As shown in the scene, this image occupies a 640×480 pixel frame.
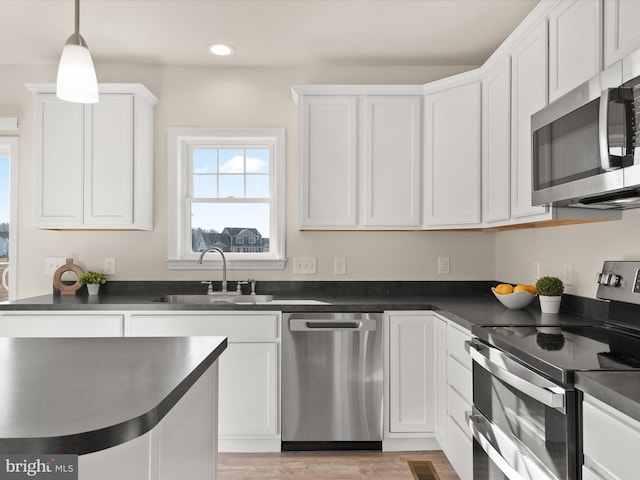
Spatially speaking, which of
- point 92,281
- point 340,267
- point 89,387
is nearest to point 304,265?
point 340,267

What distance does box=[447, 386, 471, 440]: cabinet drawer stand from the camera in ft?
7.10

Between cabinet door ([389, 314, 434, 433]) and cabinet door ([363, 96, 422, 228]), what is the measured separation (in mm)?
689

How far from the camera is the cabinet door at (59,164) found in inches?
120

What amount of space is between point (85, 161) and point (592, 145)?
289cm

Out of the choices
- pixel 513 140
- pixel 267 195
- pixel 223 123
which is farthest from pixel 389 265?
pixel 223 123

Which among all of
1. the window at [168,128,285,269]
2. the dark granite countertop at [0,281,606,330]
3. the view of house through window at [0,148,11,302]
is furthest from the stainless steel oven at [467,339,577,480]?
the view of house through window at [0,148,11,302]

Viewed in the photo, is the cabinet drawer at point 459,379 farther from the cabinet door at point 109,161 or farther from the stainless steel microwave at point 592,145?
the cabinet door at point 109,161

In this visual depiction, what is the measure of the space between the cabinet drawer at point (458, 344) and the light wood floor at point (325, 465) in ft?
2.28

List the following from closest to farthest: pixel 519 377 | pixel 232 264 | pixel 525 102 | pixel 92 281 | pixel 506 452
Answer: pixel 519 377
pixel 506 452
pixel 525 102
pixel 92 281
pixel 232 264

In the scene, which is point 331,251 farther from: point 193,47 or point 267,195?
point 193,47

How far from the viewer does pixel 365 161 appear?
3.05 metres

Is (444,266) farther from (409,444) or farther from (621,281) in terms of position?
(621,281)

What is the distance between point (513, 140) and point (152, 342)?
196 centimetres

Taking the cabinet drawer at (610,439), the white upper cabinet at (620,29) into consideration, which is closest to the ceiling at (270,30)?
the white upper cabinet at (620,29)
